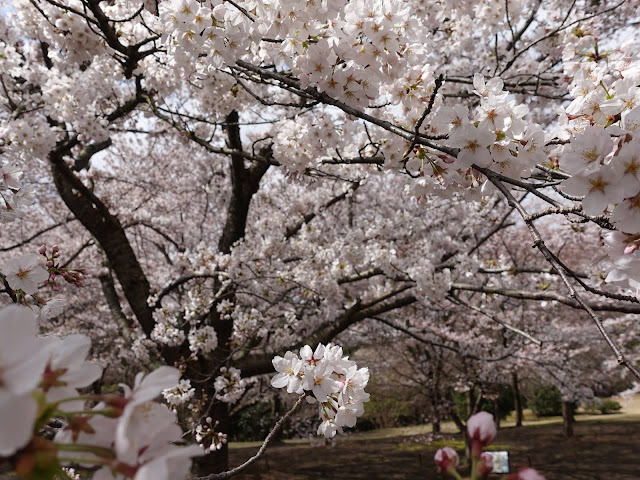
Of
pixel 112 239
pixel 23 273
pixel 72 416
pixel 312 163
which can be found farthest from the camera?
pixel 112 239

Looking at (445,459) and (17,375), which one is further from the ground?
(17,375)

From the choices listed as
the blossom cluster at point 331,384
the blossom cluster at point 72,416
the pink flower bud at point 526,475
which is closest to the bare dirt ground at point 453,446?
the blossom cluster at point 331,384

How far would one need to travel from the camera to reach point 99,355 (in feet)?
38.5

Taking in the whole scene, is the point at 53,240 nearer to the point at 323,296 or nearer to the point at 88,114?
the point at 88,114

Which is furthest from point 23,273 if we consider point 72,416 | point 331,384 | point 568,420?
point 568,420

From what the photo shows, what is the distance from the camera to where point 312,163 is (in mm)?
2820

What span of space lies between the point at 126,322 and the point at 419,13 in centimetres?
511

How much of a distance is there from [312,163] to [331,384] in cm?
168

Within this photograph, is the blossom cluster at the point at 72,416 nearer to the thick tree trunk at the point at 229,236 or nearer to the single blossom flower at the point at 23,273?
the single blossom flower at the point at 23,273

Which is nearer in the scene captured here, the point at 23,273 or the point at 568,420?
the point at 23,273

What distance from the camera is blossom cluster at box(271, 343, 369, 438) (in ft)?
4.84

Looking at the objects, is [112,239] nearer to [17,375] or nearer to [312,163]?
[312,163]

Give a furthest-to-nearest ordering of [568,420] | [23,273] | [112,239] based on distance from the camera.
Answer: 1. [568,420]
2. [112,239]
3. [23,273]

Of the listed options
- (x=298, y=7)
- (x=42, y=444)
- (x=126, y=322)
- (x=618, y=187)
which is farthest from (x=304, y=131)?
(x=126, y=322)
